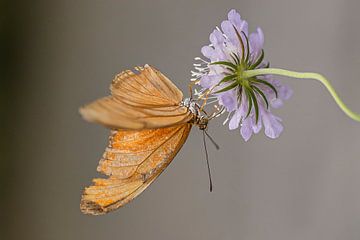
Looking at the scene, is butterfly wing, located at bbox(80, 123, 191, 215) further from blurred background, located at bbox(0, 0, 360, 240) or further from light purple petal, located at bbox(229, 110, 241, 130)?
blurred background, located at bbox(0, 0, 360, 240)

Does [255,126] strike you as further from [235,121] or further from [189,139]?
[189,139]

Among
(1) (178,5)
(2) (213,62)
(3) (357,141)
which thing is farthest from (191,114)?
(1) (178,5)

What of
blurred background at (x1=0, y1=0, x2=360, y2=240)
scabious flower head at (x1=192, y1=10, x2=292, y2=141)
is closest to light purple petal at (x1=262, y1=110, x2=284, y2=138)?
scabious flower head at (x1=192, y1=10, x2=292, y2=141)

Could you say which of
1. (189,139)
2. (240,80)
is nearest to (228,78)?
(240,80)

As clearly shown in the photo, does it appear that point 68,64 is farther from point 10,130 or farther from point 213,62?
point 213,62

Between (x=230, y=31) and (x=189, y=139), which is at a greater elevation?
(x=230, y=31)

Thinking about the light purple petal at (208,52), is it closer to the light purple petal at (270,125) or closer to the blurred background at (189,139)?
the light purple petal at (270,125)
